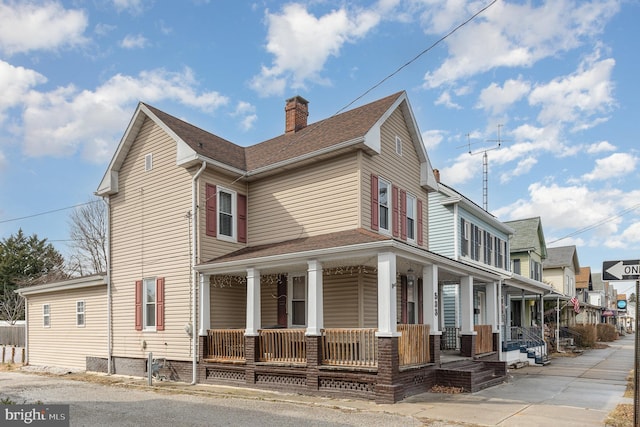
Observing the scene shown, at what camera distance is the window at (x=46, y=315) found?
69.7 feet

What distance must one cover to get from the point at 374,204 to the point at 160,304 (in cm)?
726

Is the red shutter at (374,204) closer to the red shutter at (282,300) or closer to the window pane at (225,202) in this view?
the red shutter at (282,300)

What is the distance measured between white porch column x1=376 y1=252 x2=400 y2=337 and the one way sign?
4.21 meters

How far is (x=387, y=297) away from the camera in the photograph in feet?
37.8

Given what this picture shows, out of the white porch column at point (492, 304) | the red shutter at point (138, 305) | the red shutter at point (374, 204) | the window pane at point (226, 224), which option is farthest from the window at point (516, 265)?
the red shutter at point (138, 305)

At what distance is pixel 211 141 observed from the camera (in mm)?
17891

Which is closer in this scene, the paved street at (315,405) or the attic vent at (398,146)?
the paved street at (315,405)

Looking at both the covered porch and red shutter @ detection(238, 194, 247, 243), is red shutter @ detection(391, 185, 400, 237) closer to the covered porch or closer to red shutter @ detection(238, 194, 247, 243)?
the covered porch

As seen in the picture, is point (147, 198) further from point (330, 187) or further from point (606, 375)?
point (606, 375)

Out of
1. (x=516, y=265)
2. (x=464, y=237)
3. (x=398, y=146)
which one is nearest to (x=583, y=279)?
(x=516, y=265)

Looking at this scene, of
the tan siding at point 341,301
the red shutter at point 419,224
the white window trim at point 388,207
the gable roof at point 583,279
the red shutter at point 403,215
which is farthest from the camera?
the gable roof at point 583,279

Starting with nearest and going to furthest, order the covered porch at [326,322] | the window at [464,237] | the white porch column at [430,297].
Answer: the covered porch at [326,322], the white porch column at [430,297], the window at [464,237]

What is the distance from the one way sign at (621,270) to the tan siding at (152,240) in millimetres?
10984

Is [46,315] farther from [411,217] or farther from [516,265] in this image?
[516,265]
